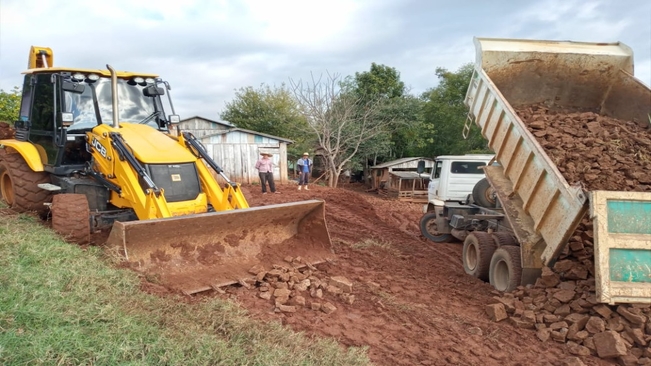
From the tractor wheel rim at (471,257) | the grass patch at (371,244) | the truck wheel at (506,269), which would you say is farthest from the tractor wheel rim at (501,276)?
the grass patch at (371,244)

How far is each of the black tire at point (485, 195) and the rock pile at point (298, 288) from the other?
13.3ft

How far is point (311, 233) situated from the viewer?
6363 millimetres

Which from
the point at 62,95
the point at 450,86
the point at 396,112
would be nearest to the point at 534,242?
the point at 62,95

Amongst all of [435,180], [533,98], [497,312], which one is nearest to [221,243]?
[497,312]

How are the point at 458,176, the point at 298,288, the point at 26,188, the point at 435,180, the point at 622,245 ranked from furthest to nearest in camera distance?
the point at 435,180, the point at 458,176, the point at 26,188, the point at 298,288, the point at 622,245

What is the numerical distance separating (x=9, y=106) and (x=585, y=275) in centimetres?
1880

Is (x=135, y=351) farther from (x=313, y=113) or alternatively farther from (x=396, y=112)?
(x=396, y=112)

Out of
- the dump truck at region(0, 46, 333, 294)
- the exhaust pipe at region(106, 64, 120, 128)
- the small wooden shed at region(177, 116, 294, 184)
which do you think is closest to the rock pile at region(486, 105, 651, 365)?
the dump truck at region(0, 46, 333, 294)

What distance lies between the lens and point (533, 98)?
25.0ft

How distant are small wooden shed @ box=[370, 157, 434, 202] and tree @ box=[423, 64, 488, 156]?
15.6ft

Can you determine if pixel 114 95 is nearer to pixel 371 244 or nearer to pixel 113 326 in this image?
pixel 113 326

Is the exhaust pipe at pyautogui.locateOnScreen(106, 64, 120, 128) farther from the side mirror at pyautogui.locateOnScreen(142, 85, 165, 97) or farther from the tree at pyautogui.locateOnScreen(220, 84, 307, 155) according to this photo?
the tree at pyautogui.locateOnScreen(220, 84, 307, 155)

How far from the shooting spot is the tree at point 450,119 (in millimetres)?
30547

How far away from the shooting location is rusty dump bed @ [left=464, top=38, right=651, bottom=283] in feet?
17.7
